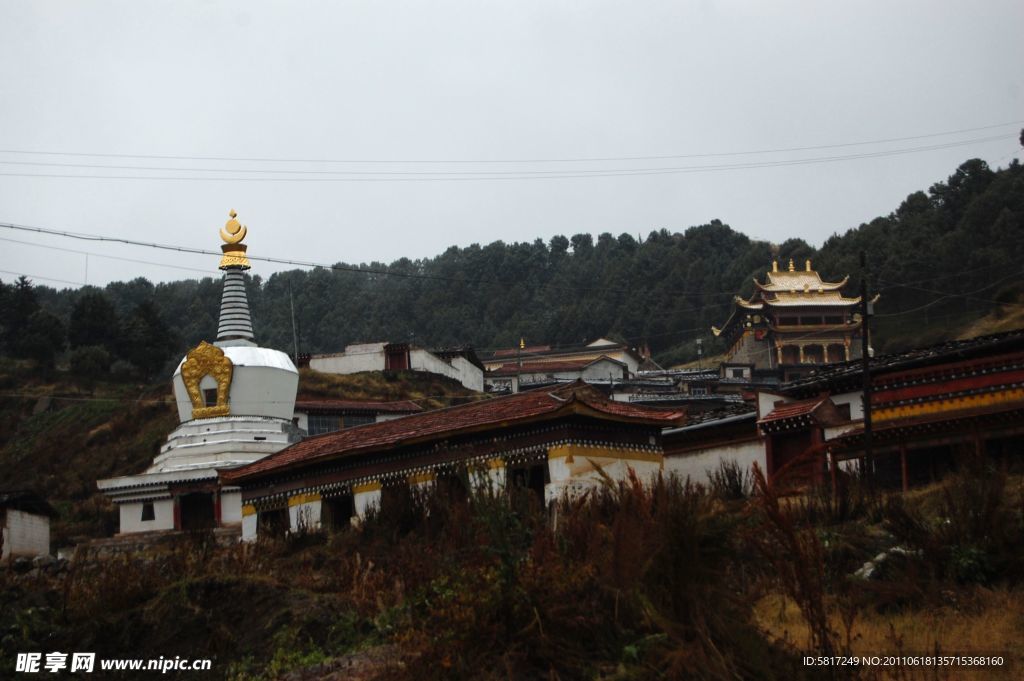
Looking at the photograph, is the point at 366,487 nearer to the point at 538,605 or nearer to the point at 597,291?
the point at 538,605

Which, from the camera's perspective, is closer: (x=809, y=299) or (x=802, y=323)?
Answer: (x=809, y=299)

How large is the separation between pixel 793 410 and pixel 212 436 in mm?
19261

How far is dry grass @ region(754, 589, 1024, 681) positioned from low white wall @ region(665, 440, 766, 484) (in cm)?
1734

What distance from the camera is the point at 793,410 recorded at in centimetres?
3294

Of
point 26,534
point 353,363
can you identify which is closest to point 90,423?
point 353,363

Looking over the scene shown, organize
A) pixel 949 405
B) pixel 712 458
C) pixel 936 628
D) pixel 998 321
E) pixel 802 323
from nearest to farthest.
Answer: pixel 936 628
pixel 949 405
pixel 712 458
pixel 998 321
pixel 802 323

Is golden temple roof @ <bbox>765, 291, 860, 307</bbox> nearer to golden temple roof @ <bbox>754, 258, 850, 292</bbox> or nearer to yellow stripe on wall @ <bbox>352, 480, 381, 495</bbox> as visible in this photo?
golden temple roof @ <bbox>754, 258, 850, 292</bbox>

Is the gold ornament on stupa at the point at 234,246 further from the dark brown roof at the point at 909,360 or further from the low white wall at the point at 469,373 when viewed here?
the low white wall at the point at 469,373

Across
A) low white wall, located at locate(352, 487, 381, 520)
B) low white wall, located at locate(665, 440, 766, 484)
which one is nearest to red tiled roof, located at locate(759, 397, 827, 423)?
low white wall, located at locate(665, 440, 766, 484)

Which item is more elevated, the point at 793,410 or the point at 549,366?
the point at 549,366

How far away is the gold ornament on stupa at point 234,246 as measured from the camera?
44969 millimetres

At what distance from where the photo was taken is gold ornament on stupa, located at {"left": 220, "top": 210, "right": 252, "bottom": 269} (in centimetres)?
4497

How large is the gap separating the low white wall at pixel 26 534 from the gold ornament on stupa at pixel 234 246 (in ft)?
36.7

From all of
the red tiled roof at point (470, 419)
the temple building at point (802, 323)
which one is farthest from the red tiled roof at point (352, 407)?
the temple building at point (802, 323)
